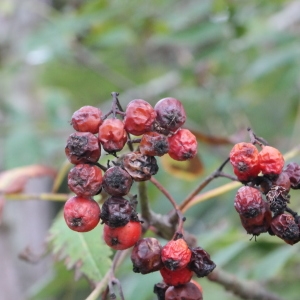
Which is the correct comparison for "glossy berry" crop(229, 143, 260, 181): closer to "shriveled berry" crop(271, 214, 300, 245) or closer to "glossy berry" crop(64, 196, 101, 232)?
"shriveled berry" crop(271, 214, 300, 245)

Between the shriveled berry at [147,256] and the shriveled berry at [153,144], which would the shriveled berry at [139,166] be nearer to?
the shriveled berry at [153,144]

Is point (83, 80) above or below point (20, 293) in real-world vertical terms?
above

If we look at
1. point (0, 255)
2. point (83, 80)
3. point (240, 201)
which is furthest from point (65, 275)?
point (83, 80)

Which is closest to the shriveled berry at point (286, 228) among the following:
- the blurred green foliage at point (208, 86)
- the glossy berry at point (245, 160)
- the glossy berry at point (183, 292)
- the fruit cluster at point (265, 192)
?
the fruit cluster at point (265, 192)

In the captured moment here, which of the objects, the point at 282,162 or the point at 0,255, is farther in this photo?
the point at 0,255

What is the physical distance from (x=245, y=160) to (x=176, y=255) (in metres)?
0.24

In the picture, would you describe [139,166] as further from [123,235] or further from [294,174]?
[294,174]

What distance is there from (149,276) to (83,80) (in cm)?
321

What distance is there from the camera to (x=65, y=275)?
83.7 inches

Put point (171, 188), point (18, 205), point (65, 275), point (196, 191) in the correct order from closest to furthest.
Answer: point (196, 191)
point (65, 275)
point (171, 188)
point (18, 205)

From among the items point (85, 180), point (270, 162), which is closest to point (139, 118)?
point (85, 180)

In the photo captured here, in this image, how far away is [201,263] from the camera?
3.60ft

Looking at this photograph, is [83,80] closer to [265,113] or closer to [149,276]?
[265,113]

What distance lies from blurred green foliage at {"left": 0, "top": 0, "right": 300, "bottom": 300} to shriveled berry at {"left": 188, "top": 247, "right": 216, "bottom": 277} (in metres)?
0.80
